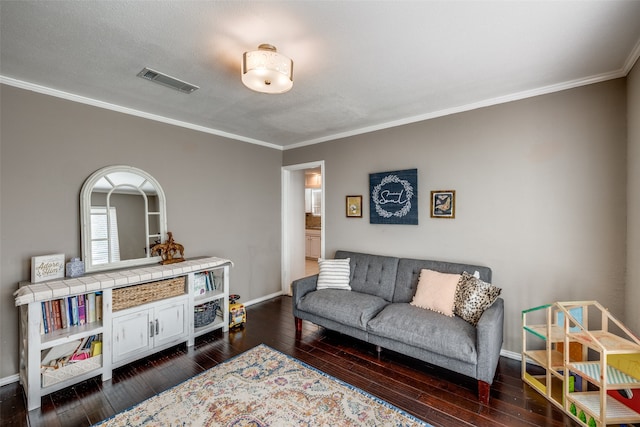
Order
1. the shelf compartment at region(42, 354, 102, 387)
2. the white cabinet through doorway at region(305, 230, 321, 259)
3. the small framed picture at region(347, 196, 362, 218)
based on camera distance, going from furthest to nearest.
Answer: the white cabinet through doorway at region(305, 230, 321, 259), the small framed picture at region(347, 196, 362, 218), the shelf compartment at region(42, 354, 102, 387)

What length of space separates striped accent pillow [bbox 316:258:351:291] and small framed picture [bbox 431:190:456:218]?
1220mm

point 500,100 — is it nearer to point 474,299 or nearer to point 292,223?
point 474,299

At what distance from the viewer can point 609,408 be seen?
174 centimetres

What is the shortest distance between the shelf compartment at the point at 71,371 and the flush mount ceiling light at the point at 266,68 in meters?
2.60

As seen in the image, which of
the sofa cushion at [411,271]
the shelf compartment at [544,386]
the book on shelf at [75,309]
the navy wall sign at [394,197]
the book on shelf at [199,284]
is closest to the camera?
the shelf compartment at [544,386]

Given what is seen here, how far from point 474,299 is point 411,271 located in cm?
79

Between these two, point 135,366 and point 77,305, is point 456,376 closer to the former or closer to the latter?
point 135,366

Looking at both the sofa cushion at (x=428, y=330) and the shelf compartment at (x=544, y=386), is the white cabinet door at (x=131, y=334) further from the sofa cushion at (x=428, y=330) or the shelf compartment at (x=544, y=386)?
the shelf compartment at (x=544, y=386)

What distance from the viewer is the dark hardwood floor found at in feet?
6.43

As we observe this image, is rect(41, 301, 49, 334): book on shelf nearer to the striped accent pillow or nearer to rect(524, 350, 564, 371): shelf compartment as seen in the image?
the striped accent pillow

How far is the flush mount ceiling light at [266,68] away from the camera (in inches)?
67.3

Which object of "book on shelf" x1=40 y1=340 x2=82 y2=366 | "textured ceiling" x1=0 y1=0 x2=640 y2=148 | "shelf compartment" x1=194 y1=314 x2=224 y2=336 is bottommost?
"shelf compartment" x1=194 y1=314 x2=224 y2=336

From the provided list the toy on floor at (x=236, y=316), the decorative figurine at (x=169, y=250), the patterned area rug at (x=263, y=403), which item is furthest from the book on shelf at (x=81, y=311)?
the toy on floor at (x=236, y=316)

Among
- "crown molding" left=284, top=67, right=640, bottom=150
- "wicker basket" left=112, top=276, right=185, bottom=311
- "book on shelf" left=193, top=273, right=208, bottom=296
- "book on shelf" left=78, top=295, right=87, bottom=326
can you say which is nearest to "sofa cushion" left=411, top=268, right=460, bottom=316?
"crown molding" left=284, top=67, right=640, bottom=150
